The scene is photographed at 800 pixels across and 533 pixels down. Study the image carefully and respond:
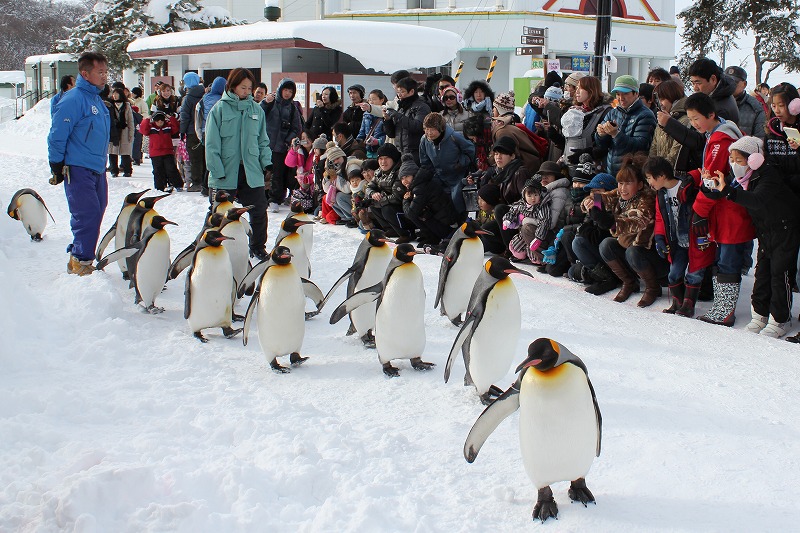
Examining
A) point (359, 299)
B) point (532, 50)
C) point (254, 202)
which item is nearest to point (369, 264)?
point (359, 299)

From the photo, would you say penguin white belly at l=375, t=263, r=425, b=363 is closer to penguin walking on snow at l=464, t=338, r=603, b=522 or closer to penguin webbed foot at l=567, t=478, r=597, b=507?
penguin walking on snow at l=464, t=338, r=603, b=522

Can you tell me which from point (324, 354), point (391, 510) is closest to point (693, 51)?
point (324, 354)

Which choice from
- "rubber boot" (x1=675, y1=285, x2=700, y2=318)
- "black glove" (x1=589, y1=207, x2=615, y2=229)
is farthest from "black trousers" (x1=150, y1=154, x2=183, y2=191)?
"rubber boot" (x1=675, y1=285, x2=700, y2=318)

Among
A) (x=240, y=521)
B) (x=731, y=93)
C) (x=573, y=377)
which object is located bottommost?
(x=240, y=521)

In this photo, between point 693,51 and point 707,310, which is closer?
point 707,310

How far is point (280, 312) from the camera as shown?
430 cm

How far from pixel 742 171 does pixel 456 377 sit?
220 centimetres

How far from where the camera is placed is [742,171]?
4.75 m

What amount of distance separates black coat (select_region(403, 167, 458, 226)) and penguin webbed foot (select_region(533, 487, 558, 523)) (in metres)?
4.67

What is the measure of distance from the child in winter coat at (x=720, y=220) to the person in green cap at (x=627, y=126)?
2.60 ft

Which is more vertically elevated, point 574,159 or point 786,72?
point 786,72

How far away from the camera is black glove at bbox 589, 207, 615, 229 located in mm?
5668

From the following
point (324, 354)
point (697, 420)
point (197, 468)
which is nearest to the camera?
point (197, 468)

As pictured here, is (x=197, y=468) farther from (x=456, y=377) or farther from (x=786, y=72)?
(x=786, y=72)
